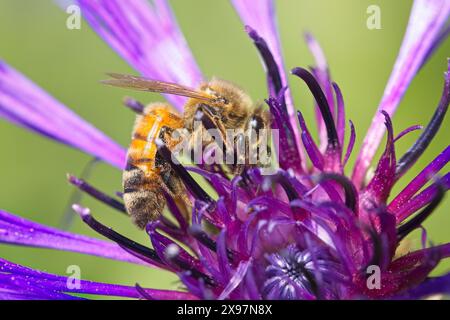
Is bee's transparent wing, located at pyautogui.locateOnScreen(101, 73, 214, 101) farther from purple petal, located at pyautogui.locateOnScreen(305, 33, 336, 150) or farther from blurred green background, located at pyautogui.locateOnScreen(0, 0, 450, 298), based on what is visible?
blurred green background, located at pyautogui.locateOnScreen(0, 0, 450, 298)

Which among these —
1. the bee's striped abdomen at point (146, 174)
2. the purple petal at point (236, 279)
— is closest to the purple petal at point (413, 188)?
the purple petal at point (236, 279)

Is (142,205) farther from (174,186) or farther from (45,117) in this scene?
(45,117)

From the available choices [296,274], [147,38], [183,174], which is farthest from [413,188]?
[147,38]

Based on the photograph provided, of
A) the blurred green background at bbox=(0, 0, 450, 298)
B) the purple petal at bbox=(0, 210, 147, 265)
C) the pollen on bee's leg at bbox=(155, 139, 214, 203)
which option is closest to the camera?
the pollen on bee's leg at bbox=(155, 139, 214, 203)

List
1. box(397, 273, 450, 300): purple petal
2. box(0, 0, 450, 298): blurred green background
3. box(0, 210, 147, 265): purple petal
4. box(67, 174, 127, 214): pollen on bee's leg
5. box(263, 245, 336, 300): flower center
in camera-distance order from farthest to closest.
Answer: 1. box(0, 0, 450, 298): blurred green background
2. box(67, 174, 127, 214): pollen on bee's leg
3. box(0, 210, 147, 265): purple petal
4. box(263, 245, 336, 300): flower center
5. box(397, 273, 450, 300): purple petal

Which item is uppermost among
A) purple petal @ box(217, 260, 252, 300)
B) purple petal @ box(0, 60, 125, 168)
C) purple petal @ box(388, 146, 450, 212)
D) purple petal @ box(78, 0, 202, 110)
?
purple petal @ box(78, 0, 202, 110)

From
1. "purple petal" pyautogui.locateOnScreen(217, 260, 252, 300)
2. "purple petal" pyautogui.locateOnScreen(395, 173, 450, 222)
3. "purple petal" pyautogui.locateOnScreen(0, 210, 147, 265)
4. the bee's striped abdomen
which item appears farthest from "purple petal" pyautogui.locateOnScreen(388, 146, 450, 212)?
"purple petal" pyautogui.locateOnScreen(0, 210, 147, 265)
